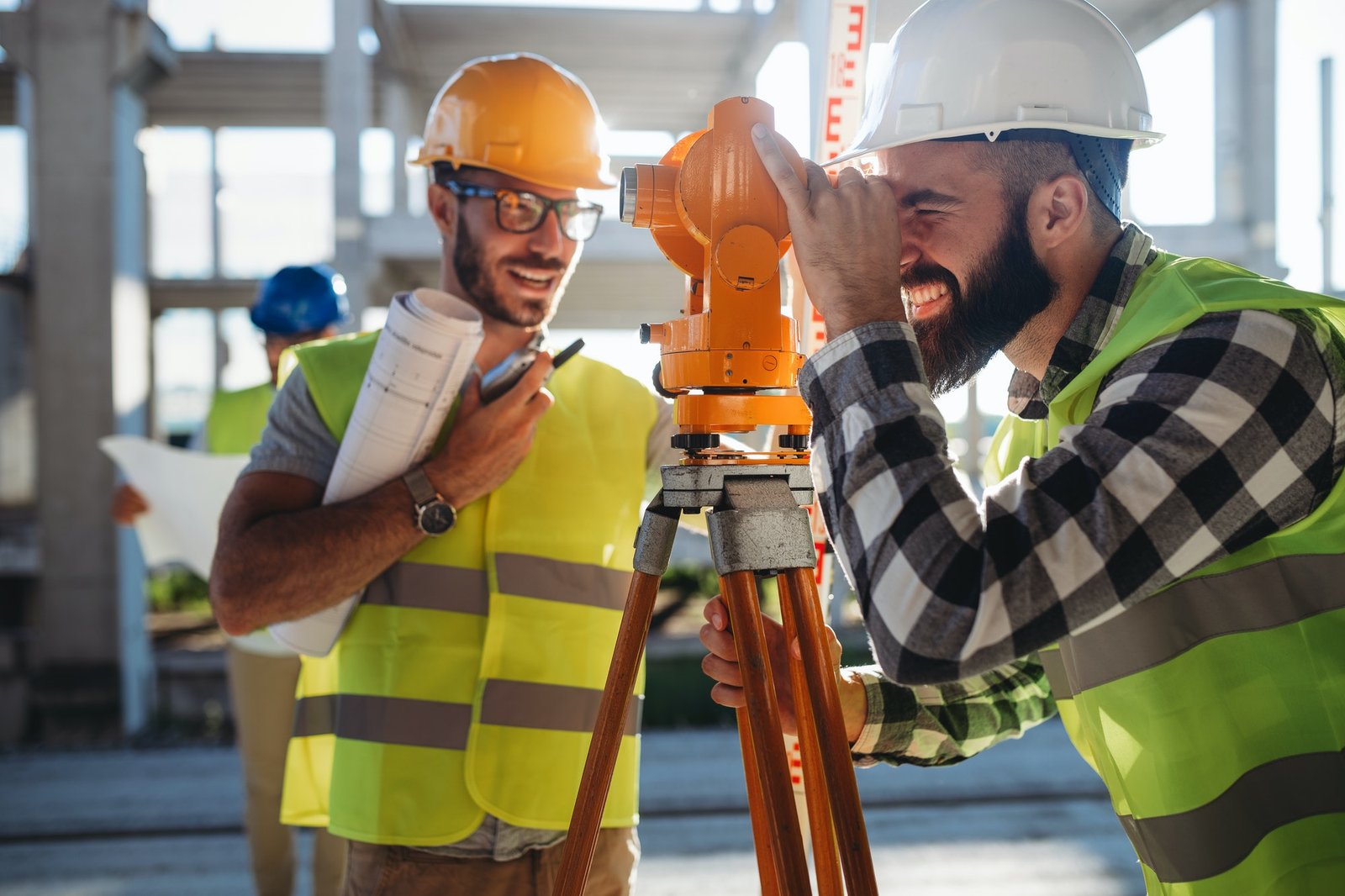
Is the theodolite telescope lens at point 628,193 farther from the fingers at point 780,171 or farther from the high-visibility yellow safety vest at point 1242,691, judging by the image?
the high-visibility yellow safety vest at point 1242,691

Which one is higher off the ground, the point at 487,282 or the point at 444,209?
the point at 444,209

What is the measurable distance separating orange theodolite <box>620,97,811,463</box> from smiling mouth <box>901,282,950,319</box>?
0.15m

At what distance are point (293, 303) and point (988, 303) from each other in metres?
3.08

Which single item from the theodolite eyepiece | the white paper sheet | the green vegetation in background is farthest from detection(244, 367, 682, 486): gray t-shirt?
the green vegetation in background

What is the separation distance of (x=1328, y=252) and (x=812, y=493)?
8.74m

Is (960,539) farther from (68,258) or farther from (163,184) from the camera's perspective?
(163,184)

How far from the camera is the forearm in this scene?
1549 millimetres

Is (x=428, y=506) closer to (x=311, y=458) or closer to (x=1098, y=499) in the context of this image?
(x=311, y=458)

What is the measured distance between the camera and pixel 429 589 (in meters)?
1.65

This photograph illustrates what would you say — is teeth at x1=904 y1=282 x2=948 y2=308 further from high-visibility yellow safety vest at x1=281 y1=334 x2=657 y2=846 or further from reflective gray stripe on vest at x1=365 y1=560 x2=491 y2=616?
reflective gray stripe on vest at x1=365 y1=560 x2=491 y2=616

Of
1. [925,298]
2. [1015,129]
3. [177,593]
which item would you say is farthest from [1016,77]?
[177,593]

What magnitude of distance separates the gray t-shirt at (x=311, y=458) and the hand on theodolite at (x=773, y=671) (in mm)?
475

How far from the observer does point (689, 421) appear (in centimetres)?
121

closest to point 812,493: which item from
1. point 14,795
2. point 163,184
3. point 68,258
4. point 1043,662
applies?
point 1043,662
